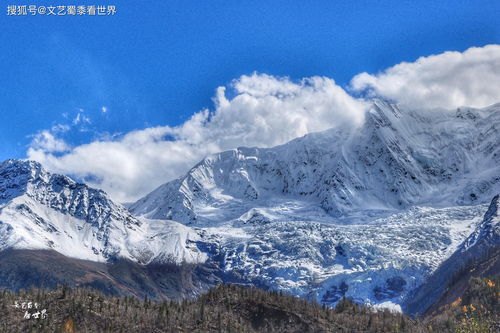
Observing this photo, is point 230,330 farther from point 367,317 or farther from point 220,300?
point 367,317

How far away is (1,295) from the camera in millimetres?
164000

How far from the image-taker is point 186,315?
16975 cm

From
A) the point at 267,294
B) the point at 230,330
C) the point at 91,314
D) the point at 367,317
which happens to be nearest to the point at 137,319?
the point at 91,314

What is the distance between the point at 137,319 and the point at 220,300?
24.3 meters

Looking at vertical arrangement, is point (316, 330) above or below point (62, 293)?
below

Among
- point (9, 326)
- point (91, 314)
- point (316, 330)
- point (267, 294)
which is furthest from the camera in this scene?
point (267, 294)

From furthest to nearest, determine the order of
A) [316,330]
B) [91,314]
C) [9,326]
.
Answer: [316,330] → [91,314] → [9,326]

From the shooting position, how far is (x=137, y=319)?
16638 cm

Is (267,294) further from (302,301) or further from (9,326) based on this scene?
(9,326)

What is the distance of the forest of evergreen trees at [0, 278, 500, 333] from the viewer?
15738 centimetres

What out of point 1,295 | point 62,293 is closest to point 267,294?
point 62,293

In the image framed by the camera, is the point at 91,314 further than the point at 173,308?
No

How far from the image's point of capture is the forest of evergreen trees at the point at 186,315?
516 feet

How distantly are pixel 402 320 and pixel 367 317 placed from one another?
10950mm
